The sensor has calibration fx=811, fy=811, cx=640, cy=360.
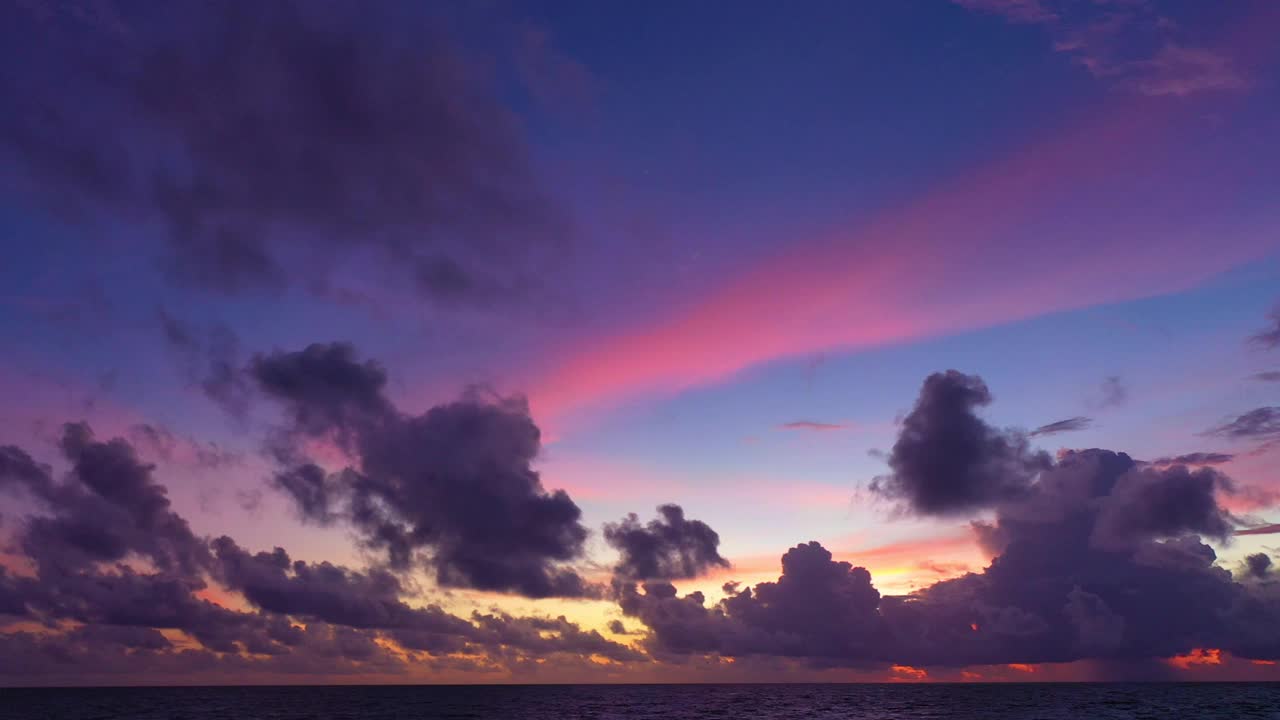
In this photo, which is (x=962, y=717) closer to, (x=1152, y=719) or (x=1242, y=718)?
(x=1152, y=719)

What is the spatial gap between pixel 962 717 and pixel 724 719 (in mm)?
58748

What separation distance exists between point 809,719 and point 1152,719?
79.2 metres

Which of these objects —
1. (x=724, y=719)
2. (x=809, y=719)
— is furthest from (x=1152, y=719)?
(x=724, y=719)

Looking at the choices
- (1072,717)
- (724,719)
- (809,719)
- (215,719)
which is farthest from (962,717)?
(215,719)

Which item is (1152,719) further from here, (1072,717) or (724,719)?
(724,719)

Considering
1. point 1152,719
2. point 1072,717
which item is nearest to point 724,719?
point 1072,717

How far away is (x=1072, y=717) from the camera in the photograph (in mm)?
194625

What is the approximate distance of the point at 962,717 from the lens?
200 meters

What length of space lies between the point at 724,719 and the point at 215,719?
125 metres

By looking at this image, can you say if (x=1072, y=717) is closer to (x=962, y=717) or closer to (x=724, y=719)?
(x=962, y=717)

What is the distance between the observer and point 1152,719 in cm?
19038

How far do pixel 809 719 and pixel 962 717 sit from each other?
37.9 metres

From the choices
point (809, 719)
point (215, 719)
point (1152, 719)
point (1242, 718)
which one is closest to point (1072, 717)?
point (1152, 719)

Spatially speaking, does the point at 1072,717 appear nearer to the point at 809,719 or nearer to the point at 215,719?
the point at 809,719
